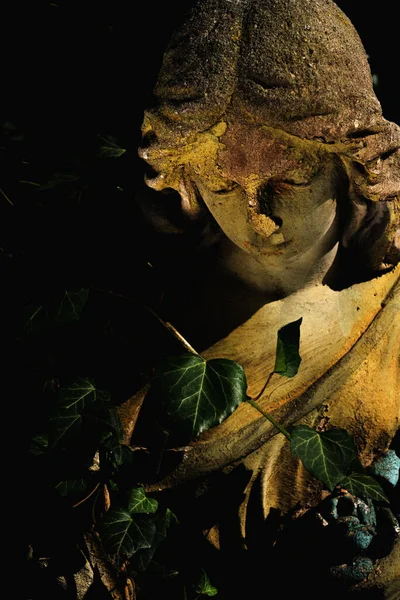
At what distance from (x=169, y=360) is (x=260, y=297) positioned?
1.25ft

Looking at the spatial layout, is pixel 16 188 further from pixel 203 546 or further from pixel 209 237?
pixel 203 546

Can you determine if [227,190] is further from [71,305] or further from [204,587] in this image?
[204,587]

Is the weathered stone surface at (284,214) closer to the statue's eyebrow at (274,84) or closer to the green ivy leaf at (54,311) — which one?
the statue's eyebrow at (274,84)

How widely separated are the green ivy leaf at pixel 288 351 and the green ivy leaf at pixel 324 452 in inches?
3.5

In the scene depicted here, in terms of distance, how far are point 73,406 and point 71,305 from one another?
0.16 meters

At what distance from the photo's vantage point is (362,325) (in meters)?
1.56

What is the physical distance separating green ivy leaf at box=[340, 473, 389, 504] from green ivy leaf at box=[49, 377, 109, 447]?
1.33 ft

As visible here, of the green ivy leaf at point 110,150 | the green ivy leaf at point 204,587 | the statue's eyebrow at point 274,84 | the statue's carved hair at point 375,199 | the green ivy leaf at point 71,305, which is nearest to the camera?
the statue's eyebrow at point 274,84

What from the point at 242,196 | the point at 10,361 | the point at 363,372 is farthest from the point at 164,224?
the point at 363,372

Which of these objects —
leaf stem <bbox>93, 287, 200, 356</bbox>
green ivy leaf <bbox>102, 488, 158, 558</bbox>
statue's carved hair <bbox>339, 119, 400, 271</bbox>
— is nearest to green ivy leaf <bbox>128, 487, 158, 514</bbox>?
green ivy leaf <bbox>102, 488, 158, 558</bbox>

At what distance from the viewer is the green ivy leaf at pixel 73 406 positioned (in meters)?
1.19

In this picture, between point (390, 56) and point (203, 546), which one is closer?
point (203, 546)

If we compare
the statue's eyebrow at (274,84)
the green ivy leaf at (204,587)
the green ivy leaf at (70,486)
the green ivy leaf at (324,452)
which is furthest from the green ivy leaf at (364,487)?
the statue's eyebrow at (274,84)

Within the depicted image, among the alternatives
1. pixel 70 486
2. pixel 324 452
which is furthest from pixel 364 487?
pixel 70 486
